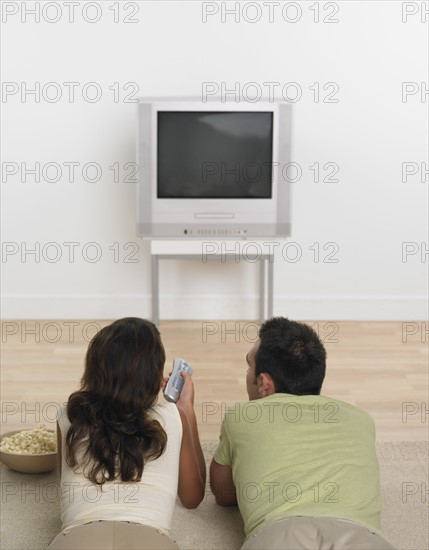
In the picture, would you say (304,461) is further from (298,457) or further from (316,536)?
(316,536)

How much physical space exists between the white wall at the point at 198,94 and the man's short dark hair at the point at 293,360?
10.3 ft

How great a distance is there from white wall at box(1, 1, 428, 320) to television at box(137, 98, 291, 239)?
18.5 inches

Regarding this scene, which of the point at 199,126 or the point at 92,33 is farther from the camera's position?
the point at 92,33

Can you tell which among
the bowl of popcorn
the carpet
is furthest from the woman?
the bowl of popcorn

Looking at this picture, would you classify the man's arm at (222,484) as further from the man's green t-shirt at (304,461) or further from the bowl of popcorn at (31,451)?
the bowl of popcorn at (31,451)

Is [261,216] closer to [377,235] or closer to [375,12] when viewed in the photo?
[377,235]

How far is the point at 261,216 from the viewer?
530 cm

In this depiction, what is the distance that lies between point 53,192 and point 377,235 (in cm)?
212

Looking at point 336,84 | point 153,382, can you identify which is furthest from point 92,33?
point 153,382

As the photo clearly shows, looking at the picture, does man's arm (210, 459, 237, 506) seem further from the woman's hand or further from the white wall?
the white wall

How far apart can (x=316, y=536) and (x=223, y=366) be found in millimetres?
2564

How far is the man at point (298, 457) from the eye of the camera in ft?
7.36

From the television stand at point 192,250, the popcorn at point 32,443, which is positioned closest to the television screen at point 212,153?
the television stand at point 192,250

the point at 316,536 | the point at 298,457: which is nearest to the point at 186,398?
the point at 298,457
